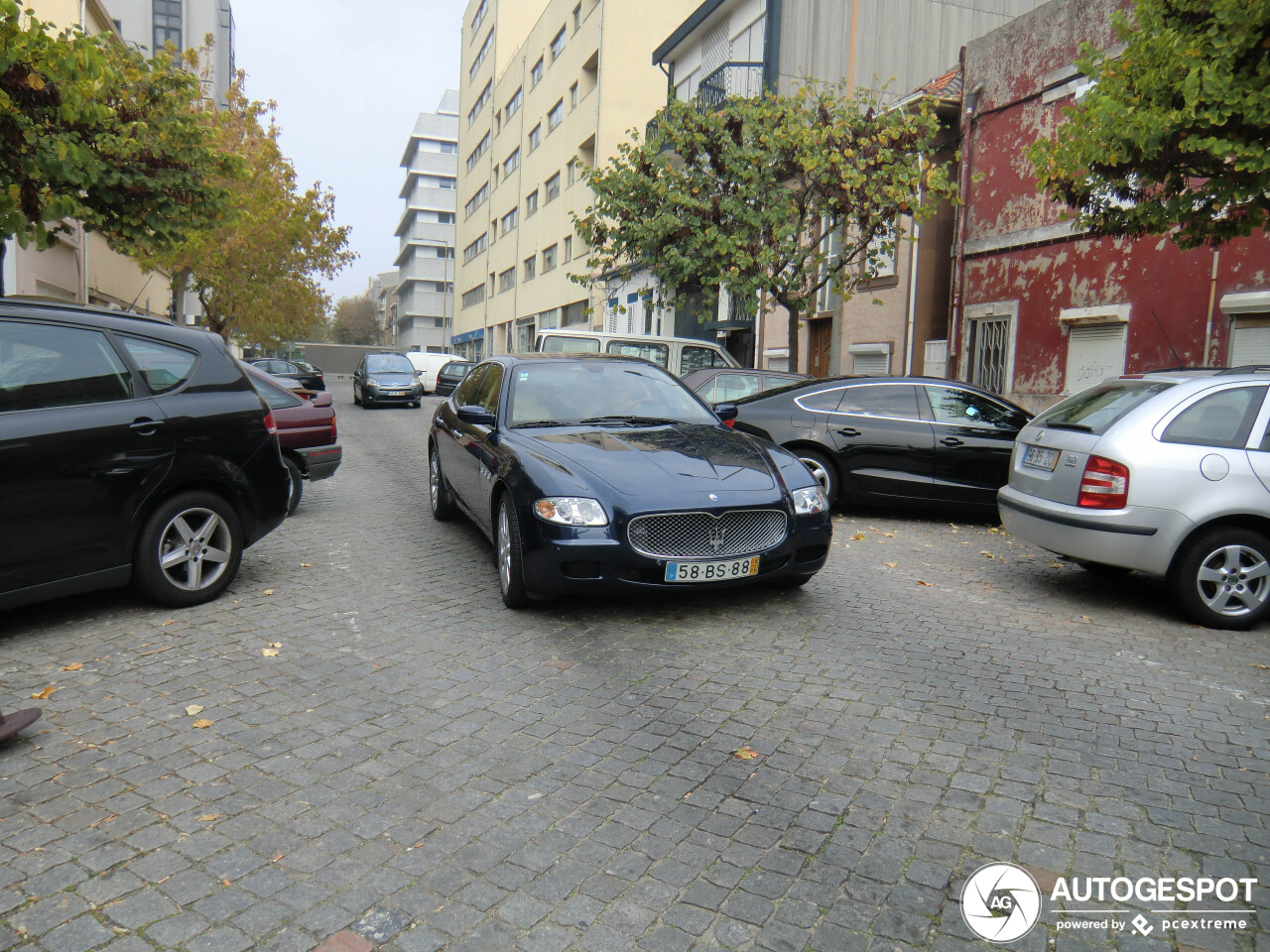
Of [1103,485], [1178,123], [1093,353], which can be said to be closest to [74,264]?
[1093,353]

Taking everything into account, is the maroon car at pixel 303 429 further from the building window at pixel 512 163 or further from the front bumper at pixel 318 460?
the building window at pixel 512 163

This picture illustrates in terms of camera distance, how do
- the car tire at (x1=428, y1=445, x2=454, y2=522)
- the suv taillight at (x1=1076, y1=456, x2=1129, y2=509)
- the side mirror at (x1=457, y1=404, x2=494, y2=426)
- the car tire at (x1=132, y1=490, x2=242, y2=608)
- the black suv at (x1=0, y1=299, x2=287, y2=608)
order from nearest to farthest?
the black suv at (x1=0, y1=299, x2=287, y2=608) → the car tire at (x1=132, y1=490, x2=242, y2=608) → the suv taillight at (x1=1076, y1=456, x2=1129, y2=509) → the side mirror at (x1=457, y1=404, x2=494, y2=426) → the car tire at (x1=428, y1=445, x2=454, y2=522)

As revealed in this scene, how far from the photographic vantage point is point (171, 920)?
2.61 meters

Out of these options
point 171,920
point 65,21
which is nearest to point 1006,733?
point 171,920

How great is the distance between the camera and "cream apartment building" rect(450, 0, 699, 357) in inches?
1406

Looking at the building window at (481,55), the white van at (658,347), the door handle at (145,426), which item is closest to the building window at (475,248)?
the building window at (481,55)

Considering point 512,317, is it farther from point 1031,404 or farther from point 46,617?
point 46,617

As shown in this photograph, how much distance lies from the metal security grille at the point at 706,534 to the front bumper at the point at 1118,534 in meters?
1.98

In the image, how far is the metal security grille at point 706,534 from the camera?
5375mm

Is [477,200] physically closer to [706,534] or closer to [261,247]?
[261,247]

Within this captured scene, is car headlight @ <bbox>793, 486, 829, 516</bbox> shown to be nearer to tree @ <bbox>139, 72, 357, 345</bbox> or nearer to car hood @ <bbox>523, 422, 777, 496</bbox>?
car hood @ <bbox>523, 422, 777, 496</bbox>

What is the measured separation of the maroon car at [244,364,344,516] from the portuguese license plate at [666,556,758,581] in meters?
5.14

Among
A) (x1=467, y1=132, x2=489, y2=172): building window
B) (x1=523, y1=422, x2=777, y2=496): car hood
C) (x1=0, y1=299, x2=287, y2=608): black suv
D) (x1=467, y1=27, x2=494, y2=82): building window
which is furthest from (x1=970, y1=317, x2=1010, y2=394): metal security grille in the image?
(x1=467, y1=27, x2=494, y2=82): building window

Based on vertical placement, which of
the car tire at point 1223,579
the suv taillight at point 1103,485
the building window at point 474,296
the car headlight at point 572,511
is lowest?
the car tire at point 1223,579
